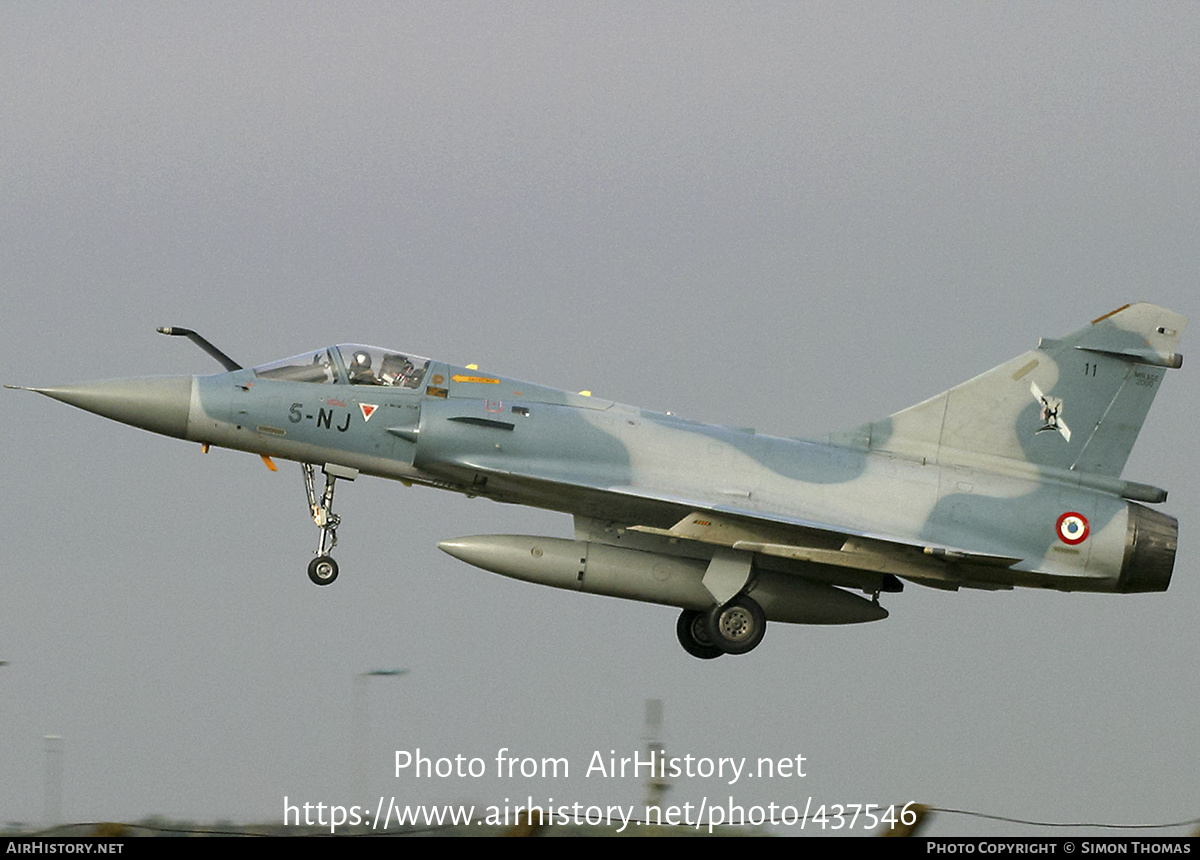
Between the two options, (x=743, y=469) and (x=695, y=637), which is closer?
(x=743, y=469)

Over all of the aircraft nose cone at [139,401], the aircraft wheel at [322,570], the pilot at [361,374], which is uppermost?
the pilot at [361,374]

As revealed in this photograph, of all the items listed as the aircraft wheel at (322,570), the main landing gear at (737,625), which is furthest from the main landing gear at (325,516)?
the main landing gear at (737,625)

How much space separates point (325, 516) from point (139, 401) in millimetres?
2264

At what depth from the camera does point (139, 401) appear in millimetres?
17828

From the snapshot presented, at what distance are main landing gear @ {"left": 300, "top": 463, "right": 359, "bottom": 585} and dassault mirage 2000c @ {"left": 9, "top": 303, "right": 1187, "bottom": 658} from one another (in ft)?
0.07

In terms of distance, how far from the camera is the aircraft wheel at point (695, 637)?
63.6ft

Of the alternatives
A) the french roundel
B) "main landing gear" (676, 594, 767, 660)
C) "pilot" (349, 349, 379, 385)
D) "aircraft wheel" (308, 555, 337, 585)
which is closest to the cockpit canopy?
"pilot" (349, 349, 379, 385)

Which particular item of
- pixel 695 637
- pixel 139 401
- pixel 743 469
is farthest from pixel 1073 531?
pixel 139 401

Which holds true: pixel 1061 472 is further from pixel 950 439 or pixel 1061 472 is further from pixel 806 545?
pixel 806 545

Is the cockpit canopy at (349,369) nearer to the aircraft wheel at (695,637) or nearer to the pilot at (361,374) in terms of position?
the pilot at (361,374)

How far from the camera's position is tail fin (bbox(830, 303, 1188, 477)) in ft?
61.8

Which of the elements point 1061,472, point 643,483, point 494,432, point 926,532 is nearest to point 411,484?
point 494,432

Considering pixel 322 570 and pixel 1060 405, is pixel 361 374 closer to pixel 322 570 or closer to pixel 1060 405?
pixel 322 570

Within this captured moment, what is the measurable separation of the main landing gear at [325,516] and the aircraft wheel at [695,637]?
411cm
